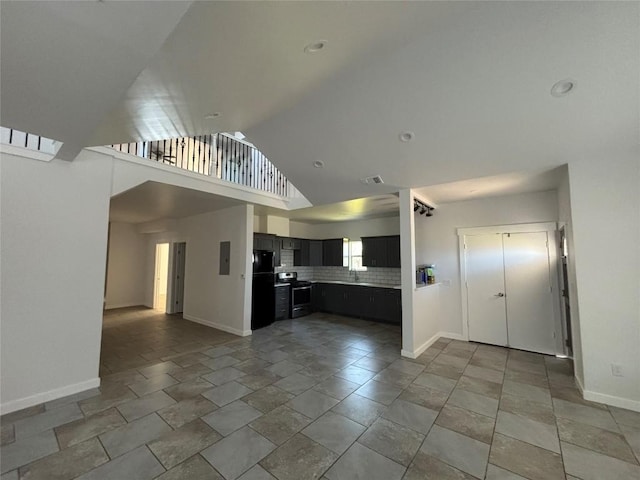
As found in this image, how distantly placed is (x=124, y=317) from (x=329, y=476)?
739 centimetres

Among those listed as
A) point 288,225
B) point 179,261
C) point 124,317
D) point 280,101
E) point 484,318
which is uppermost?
point 280,101

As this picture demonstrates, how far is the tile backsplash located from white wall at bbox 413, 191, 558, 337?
1.49 meters

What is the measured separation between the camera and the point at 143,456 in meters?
2.02

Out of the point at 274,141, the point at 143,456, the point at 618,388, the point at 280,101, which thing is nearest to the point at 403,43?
the point at 280,101

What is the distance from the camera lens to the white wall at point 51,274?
2.73 m

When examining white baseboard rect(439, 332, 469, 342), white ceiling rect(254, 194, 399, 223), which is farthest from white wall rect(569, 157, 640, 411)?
white ceiling rect(254, 194, 399, 223)

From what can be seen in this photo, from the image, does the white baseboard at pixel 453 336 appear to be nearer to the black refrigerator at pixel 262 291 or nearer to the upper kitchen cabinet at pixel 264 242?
the black refrigerator at pixel 262 291

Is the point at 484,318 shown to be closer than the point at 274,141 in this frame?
No

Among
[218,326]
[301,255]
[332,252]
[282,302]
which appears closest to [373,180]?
[332,252]

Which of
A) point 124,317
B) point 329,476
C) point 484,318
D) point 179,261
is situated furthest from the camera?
point 179,261

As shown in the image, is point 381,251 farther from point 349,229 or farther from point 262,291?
point 262,291

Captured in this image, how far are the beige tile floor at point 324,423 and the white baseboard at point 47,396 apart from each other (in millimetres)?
98

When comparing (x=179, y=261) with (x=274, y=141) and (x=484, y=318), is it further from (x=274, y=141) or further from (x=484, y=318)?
(x=484, y=318)

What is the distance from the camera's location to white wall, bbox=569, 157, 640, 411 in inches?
107
